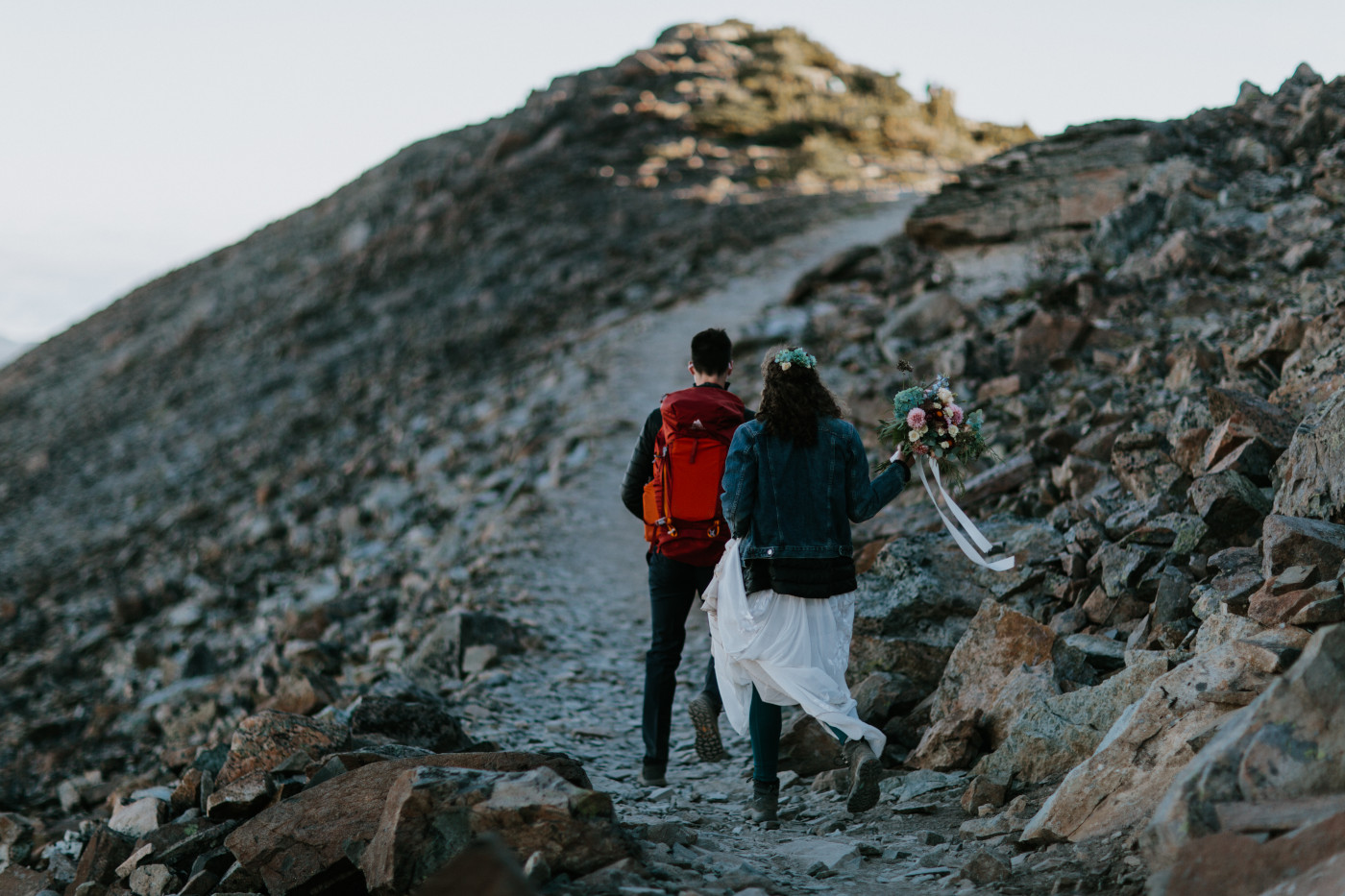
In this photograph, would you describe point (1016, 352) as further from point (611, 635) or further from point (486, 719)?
point (486, 719)

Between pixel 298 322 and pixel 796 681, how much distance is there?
83.3 ft

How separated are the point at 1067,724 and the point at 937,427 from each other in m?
1.38

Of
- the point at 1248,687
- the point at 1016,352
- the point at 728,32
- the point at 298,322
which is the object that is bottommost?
the point at 1248,687

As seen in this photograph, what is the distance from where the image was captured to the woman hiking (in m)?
4.43

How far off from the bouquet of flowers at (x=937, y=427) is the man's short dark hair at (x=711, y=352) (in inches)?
33.9

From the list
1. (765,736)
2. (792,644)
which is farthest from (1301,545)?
(765,736)

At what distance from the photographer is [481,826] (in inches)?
133

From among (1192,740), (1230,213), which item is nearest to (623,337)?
(1230,213)

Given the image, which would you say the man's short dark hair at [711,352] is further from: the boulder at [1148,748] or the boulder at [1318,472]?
the boulder at [1318,472]

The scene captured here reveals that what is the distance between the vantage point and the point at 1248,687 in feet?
11.6

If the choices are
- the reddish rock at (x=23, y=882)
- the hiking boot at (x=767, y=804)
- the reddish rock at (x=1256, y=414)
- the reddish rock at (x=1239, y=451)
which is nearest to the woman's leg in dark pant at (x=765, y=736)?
the hiking boot at (x=767, y=804)

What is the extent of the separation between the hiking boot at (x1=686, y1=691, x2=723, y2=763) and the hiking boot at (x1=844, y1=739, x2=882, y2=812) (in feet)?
3.35

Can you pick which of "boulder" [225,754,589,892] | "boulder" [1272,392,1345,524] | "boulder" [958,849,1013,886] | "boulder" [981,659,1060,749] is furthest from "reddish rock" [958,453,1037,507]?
"boulder" [225,754,589,892]

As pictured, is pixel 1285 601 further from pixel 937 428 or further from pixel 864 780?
pixel 864 780
